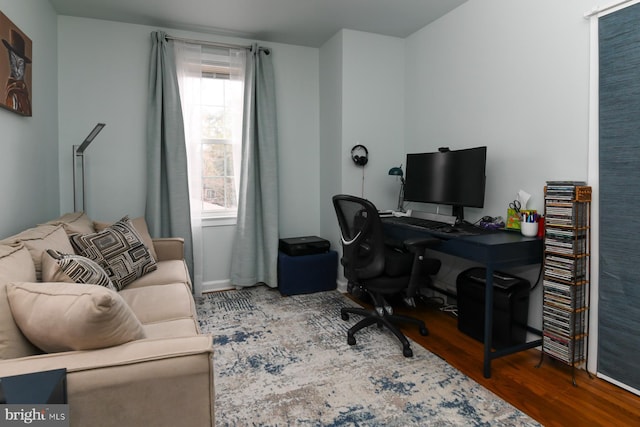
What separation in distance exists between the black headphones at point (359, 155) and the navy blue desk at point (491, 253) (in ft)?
4.57

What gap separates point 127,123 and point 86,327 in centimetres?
289

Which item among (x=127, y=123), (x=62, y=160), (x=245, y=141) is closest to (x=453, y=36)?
(x=245, y=141)

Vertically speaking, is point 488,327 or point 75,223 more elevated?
point 75,223

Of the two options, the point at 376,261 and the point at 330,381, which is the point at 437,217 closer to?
the point at 376,261

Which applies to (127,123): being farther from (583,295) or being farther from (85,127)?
(583,295)

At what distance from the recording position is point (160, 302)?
1.99 m

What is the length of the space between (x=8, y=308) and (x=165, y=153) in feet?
8.15

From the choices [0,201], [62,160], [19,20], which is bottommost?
[0,201]

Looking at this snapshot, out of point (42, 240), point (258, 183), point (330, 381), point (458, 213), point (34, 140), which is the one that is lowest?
point (330, 381)

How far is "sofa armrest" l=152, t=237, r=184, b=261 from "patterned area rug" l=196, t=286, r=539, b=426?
572 mm

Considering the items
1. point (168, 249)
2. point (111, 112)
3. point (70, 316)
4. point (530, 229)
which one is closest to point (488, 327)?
point (530, 229)

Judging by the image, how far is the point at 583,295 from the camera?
6.91 feet

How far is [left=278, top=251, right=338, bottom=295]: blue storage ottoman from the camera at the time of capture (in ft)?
11.9
